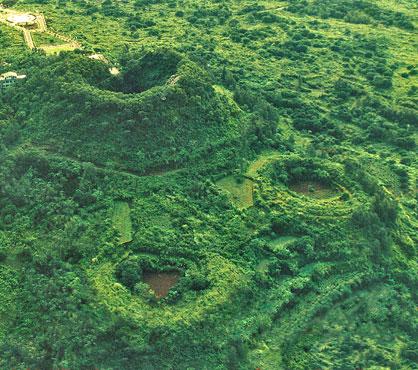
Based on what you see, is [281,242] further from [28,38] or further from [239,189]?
[28,38]

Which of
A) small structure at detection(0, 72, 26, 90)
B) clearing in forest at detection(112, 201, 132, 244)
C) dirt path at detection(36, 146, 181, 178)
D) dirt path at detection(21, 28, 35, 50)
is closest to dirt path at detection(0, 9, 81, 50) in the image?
dirt path at detection(21, 28, 35, 50)

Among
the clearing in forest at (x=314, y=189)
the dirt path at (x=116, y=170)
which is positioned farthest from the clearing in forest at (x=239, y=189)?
the dirt path at (x=116, y=170)

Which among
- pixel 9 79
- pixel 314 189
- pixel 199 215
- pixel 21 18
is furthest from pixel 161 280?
pixel 21 18

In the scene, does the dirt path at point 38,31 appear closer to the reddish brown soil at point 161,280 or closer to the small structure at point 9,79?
the small structure at point 9,79

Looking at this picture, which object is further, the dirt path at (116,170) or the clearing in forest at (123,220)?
the dirt path at (116,170)

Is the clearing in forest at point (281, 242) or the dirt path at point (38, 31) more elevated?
the dirt path at point (38, 31)

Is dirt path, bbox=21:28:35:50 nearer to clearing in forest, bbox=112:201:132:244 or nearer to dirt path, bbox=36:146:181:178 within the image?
dirt path, bbox=36:146:181:178

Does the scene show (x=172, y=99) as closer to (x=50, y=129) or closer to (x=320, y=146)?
(x=50, y=129)

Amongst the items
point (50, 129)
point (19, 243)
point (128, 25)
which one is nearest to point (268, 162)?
point (50, 129)
